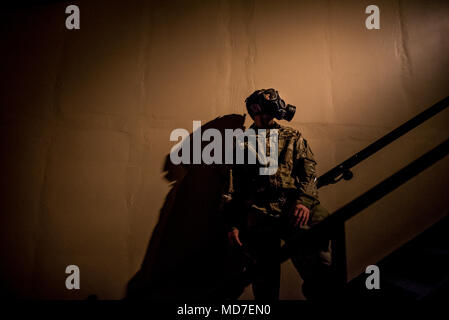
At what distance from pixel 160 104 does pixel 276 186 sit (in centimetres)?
162

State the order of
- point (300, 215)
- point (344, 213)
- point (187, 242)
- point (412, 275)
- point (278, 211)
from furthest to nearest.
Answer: point (187, 242) → point (412, 275) → point (278, 211) → point (300, 215) → point (344, 213)

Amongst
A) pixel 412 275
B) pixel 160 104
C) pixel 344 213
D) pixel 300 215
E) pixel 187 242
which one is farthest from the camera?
pixel 160 104

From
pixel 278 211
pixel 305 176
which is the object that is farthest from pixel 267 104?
pixel 278 211

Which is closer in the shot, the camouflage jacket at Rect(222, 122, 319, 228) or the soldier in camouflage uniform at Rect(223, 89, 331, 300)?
the soldier in camouflage uniform at Rect(223, 89, 331, 300)

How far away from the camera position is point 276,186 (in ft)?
6.54

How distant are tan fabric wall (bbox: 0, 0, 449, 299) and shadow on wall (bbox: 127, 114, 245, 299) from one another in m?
0.13

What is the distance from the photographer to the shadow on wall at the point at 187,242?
2.45 meters

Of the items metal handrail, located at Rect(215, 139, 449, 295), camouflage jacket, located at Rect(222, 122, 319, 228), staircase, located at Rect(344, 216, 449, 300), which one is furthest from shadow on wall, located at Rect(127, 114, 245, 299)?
staircase, located at Rect(344, 216, 449, 300)

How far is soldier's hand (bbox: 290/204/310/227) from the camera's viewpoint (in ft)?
5.99

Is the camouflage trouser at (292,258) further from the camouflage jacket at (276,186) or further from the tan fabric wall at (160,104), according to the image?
the tan fabric wall at (160,104)

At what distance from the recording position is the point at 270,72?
278 cm

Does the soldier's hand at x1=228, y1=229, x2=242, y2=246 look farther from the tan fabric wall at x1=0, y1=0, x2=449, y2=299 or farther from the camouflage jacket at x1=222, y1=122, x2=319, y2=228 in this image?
the tan fabric wall at x1=0, y1=0, x2=449, y2=299

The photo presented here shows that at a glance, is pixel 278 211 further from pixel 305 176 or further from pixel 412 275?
pixel 412 275

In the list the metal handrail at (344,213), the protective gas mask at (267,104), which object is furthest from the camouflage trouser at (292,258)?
the protective gas mask at (267,104)
